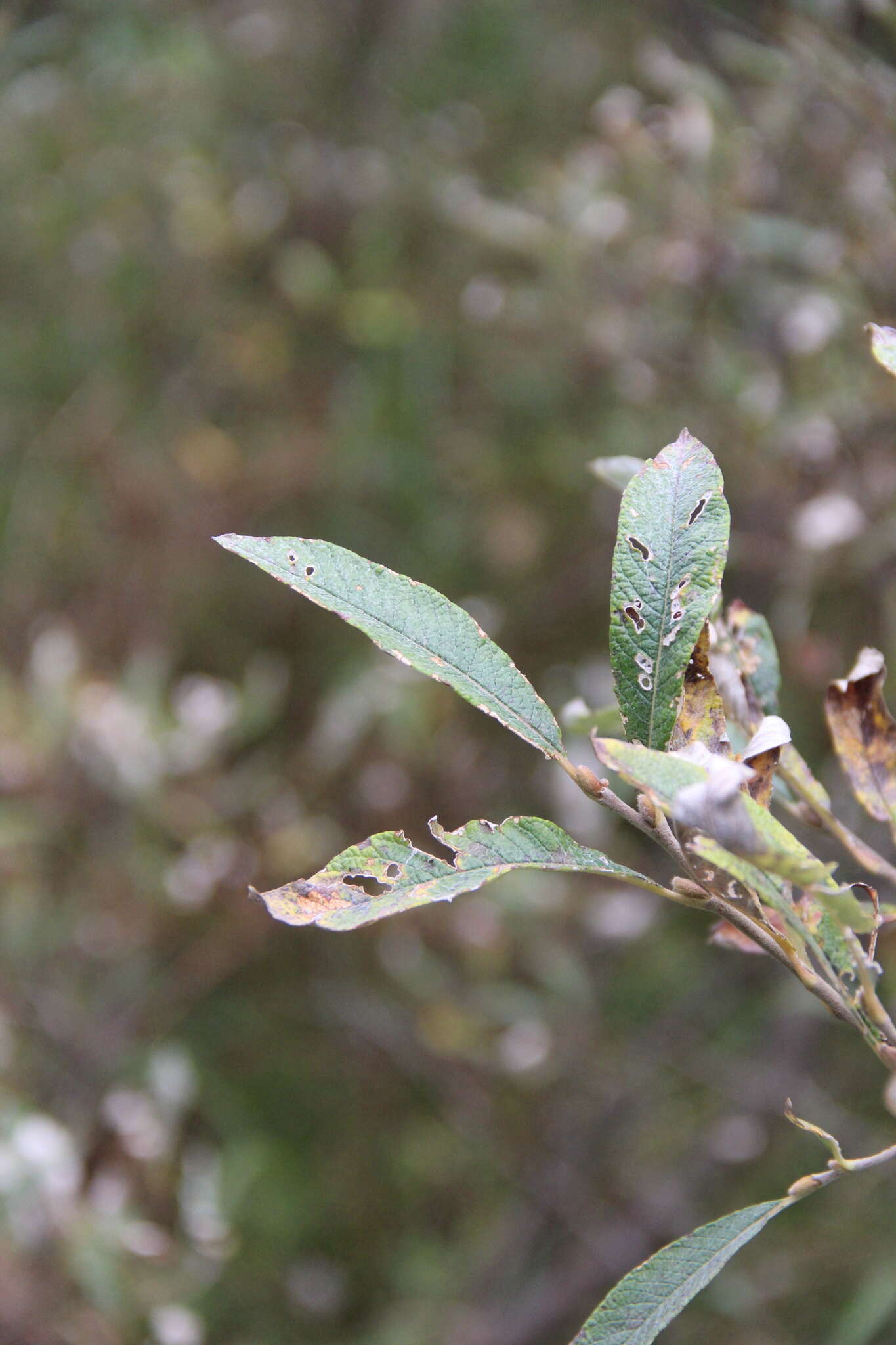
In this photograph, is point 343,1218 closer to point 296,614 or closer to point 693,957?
point 693,957

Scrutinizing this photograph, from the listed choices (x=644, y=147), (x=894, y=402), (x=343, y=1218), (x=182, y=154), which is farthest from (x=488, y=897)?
(x=182, y=154)

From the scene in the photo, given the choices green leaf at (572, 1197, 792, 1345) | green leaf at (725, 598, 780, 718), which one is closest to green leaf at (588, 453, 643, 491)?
green leaf at (725, 598, 780, 718)

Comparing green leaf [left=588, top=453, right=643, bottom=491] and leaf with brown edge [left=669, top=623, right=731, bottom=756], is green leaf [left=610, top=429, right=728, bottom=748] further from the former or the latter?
green leaf [left=588, top=453, right=643, bottom=491]

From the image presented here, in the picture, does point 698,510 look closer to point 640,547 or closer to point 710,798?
point 640,547

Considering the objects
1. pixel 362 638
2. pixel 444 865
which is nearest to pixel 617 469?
pixel 444 865

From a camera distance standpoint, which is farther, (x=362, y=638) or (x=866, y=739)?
(x=362, y=638)

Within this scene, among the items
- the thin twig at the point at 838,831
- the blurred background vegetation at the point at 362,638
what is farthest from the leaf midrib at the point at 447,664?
the blurred background vegetation at the point at 362,638
